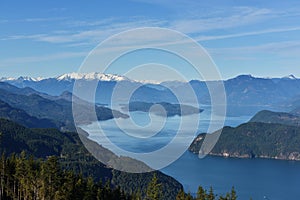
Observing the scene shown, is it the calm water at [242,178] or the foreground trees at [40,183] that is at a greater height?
the foreground trees at [40,183]

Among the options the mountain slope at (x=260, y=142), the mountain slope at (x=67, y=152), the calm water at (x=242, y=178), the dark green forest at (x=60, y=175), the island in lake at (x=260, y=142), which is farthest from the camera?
the mountain slope at (x=260, y=142)

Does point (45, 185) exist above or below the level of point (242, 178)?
above

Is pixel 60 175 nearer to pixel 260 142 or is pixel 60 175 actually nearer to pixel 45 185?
pixel 45 185

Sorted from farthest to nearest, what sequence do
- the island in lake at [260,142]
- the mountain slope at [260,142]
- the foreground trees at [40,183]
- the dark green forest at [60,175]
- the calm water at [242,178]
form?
1. the mountain slope at [260,142]
2. the island in lake at [260,142]
3. the calm water at [242,178]
4. the dark green forest at [60,175]
5. the foreground trees at [40,183]

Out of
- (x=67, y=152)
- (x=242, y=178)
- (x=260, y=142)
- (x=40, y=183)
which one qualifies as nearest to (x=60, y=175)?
(x=40, y=183)

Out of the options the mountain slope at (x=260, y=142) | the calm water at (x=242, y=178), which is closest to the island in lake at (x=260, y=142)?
the mountain slope at (x=260, y=142)

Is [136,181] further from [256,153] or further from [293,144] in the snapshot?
[293,144]

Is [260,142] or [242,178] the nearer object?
[242,178]

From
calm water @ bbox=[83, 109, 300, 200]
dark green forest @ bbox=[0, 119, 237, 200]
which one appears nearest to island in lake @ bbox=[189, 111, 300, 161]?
calm water @ bbox=[83, 109, 300, 200]

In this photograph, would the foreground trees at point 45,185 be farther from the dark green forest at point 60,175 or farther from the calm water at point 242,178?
the calm water at point 242,178

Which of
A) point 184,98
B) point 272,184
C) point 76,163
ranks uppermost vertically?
point 184,98

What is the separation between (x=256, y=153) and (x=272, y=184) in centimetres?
7279

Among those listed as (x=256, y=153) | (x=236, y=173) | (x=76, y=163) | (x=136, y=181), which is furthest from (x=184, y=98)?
(x=256, y=153)

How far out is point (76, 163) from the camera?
9050 centimetres
